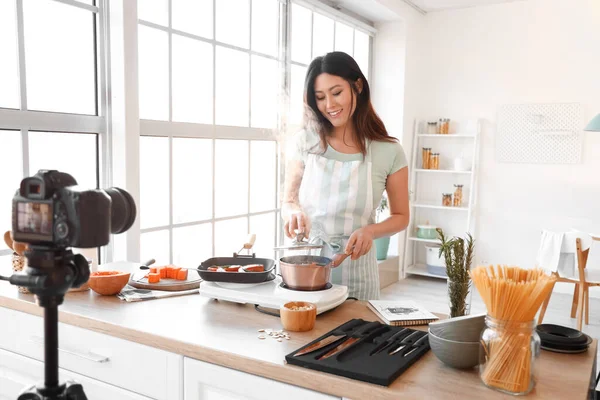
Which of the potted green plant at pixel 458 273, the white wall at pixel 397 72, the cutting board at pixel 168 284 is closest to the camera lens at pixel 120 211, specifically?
the potted green plant at pixel 458 273

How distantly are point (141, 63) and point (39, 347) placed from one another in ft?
5.47

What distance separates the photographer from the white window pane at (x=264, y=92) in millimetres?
3801

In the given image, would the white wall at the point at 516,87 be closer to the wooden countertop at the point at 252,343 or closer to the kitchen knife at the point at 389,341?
the wooden countertop at the point at 252,343

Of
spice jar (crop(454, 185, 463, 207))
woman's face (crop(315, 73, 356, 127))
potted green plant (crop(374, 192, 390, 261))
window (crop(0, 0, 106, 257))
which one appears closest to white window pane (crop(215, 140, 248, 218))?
window (crop(0, 0, 106, 257))

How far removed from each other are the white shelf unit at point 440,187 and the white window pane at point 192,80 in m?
3.05

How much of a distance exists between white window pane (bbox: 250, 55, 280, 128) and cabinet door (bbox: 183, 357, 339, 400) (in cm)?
262

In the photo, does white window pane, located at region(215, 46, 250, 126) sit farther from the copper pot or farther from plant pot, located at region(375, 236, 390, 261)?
plant pot, located at region(375, 236, 390, 261)

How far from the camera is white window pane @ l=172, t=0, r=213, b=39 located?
3068mm

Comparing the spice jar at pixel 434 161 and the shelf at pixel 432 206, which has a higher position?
the spice jar at pixel 434 161

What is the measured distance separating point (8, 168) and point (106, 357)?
119 centimetres

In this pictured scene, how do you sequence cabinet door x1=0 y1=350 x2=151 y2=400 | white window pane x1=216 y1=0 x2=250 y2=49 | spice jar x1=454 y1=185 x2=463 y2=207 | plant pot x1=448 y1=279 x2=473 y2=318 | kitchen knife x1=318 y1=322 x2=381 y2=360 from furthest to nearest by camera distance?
1. spice jar x1=454 y1=185 x2=463 y2=207
2. white window pane x1=216 y1=0 x2=250 y2=49
3. cabinet door x1=0 y1=350 x2=151 y2=400
4. plant pot x1=448 y1=279 x2=473 y2=318
5. kitchen knife x1=318 y1=322 x2=381 y2=360

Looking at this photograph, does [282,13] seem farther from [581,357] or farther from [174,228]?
[581,357]

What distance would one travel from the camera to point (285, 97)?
4.19 m

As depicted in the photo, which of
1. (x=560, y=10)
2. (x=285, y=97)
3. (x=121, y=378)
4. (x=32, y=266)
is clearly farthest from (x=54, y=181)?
(x=560, y=10)
